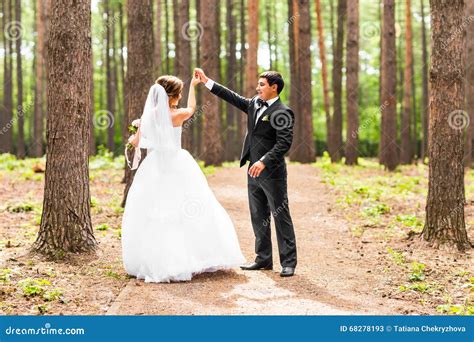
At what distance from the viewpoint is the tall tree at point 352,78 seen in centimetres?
2205

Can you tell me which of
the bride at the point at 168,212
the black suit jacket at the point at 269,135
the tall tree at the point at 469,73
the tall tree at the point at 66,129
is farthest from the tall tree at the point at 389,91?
the tall tree at the point at 66,129

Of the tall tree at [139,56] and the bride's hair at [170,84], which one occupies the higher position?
the tall tree at [139,56]

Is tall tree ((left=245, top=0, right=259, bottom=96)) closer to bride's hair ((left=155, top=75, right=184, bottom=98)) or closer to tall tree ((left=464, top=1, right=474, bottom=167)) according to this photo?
tall tree ((left=464, top=1, right=474, bottom=167))

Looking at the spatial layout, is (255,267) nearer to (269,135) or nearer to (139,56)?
(269,135)

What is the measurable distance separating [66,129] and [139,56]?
467 cm

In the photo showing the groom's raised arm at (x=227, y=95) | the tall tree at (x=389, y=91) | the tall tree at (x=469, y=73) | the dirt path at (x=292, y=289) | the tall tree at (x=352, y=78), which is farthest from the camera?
the tall tree at (x=352, y=78)

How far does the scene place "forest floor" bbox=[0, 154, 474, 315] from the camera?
6.55 meters

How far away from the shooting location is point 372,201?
14023 mm

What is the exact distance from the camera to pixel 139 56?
1252 centimetres

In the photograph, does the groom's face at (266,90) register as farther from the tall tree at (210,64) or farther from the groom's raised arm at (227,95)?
the tall tree at (210,64)

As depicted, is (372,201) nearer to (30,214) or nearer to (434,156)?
(434,156)

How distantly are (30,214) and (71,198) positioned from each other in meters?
4.34

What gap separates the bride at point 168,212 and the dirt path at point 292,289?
0.74 ft

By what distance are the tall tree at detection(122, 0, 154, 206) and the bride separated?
4.84 m
